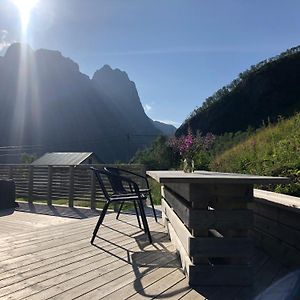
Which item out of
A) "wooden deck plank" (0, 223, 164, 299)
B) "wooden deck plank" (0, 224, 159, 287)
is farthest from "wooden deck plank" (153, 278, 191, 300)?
"wooden deck plank" (0, 224, 159, 287)

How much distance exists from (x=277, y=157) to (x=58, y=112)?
5741 centimetres

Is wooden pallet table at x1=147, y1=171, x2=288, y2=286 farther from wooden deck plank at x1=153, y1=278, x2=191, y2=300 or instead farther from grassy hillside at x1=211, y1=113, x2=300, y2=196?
grassy hillside at x1=211, y1=113, x2=300, y2=196

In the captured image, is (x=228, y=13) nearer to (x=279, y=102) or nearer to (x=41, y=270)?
(x=41, y=270)

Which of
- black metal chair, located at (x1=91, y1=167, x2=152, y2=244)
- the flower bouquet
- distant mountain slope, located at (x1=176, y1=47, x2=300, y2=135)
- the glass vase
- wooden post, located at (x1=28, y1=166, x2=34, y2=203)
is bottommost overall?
wooden post, located at (x1=28, y1=166, x2=34, y2=203)

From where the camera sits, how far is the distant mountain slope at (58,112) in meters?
52.3

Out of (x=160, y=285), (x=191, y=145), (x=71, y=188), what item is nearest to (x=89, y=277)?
(x=160, y=285)

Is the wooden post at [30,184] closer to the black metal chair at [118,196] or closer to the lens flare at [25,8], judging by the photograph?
the lens flare at [25,8]

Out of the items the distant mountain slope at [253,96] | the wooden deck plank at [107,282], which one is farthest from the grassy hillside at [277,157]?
the distant mountain slope at [253,96]

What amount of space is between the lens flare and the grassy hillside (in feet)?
15.6

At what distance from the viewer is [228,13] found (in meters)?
7.27

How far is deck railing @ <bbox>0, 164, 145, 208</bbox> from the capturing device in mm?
7414

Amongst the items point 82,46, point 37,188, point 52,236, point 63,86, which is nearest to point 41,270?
point 52,236

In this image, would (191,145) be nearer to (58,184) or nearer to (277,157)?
(277,157)

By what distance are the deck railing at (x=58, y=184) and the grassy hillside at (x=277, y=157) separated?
2055 millimetres
